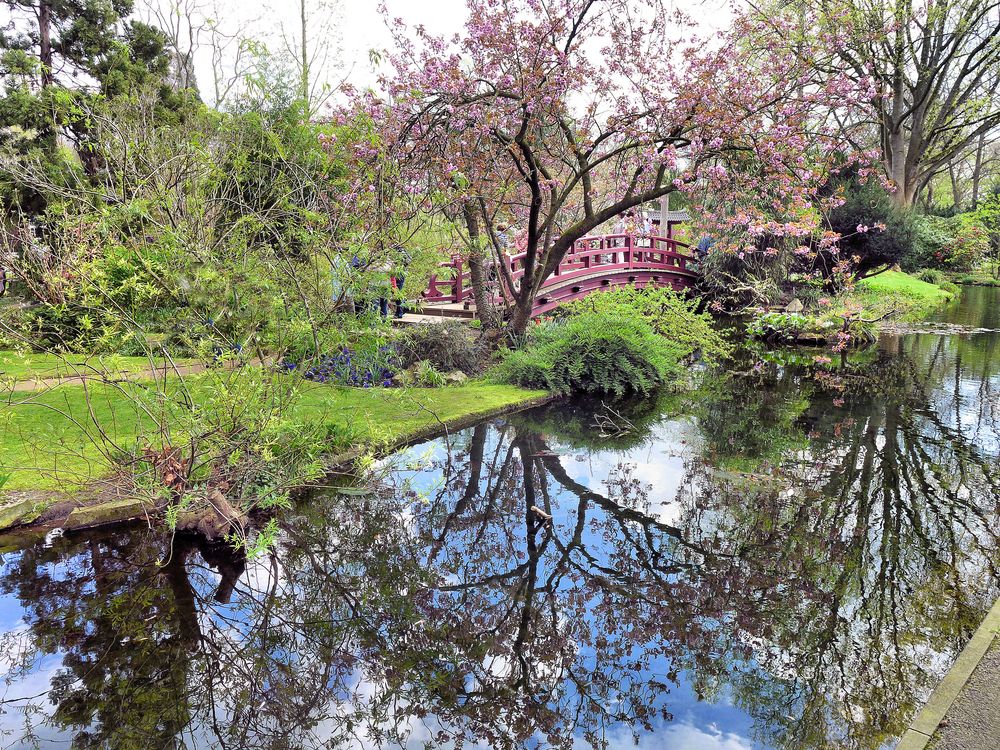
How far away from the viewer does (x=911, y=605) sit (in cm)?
452

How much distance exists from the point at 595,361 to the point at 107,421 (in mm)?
6616

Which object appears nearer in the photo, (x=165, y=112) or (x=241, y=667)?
(x=241, y=667)

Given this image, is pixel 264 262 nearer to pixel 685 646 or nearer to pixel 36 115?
pixel 685 646

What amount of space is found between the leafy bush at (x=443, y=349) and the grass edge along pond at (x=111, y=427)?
106cm

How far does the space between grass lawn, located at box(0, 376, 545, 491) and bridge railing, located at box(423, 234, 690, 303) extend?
4.20 m

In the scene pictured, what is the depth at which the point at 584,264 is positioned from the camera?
1673 centimetres

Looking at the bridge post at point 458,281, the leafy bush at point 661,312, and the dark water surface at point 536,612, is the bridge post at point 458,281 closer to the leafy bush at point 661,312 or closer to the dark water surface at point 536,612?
the leafy bush at point 661,312

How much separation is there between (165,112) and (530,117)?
7.14 m

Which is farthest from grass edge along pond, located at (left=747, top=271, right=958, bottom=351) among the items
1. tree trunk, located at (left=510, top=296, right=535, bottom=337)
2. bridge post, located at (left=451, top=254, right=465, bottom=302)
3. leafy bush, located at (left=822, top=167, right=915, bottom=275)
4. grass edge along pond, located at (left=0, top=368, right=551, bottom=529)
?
grass edge along pond, located at (left=0, top=368, right=551, bottom=529)

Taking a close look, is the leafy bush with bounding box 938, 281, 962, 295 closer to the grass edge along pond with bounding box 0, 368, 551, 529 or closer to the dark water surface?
the dark water surface

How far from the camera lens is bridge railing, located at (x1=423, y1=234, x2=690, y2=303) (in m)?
14.2

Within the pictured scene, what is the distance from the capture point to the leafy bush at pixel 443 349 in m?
10.9

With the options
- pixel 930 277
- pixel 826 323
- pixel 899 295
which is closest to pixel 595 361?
pixel 826 323

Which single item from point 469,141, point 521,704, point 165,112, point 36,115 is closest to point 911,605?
point 521,704
